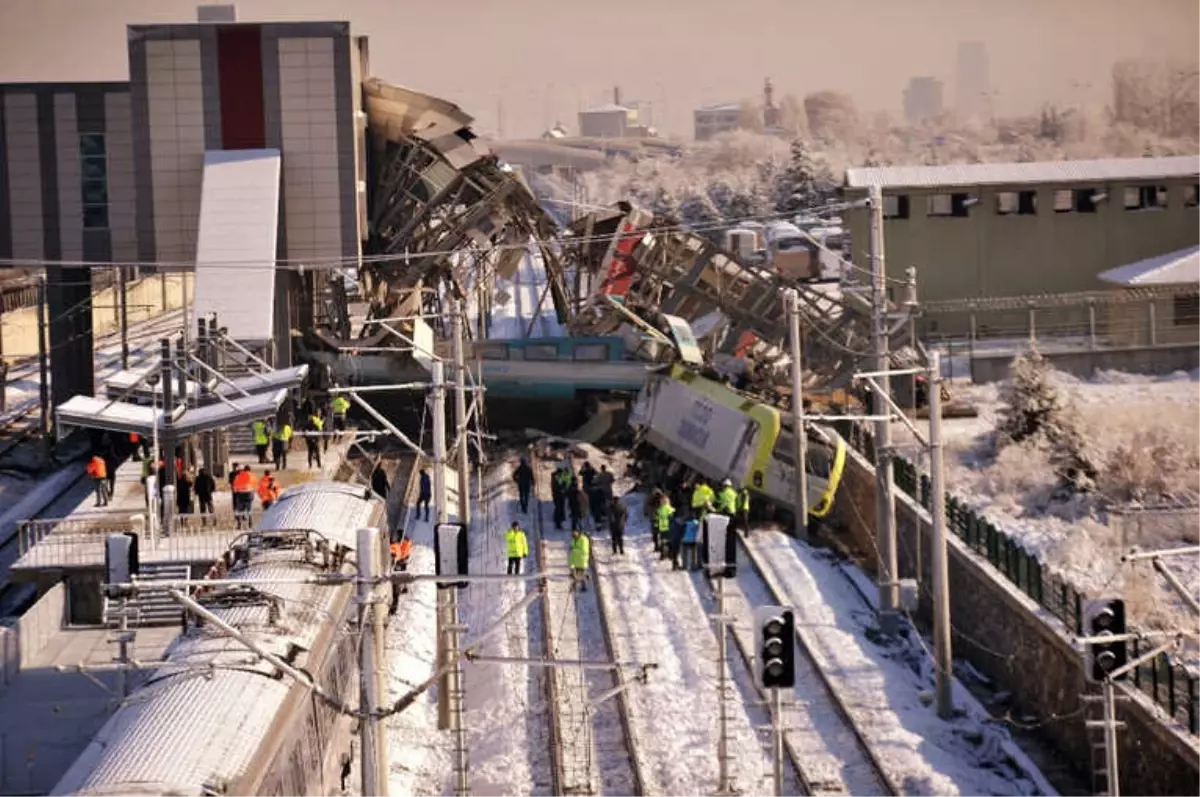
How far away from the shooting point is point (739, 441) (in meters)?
43.7

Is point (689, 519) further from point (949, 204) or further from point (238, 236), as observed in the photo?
point (949, 204)

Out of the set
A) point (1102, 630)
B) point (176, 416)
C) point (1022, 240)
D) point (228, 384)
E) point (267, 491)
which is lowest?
point (1102, 630)

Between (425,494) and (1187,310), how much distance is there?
29.7 meters

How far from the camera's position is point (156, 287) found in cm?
10425

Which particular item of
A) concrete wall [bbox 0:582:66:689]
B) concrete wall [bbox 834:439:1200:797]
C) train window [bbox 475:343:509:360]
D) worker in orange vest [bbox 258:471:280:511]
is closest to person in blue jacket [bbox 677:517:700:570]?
concrete wall [bbox 834:439:1200:797]

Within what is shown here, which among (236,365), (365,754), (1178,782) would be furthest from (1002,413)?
(365,754)

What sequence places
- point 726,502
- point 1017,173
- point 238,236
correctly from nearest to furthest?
point 726,502, point 238,236, point 1017,173

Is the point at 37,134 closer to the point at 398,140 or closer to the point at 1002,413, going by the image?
the point at 398,140

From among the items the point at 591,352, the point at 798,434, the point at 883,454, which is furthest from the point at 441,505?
the point at 591,352

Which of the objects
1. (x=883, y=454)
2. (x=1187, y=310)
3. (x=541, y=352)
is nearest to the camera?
(x=883, y=454)

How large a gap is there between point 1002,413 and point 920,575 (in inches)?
477

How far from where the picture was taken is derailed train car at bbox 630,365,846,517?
42.8m

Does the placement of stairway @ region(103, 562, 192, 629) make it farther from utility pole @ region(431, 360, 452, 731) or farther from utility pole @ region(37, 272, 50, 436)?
utility pole @ region(37, 272, 50, 436)

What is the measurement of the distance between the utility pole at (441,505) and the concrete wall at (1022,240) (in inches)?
1486
